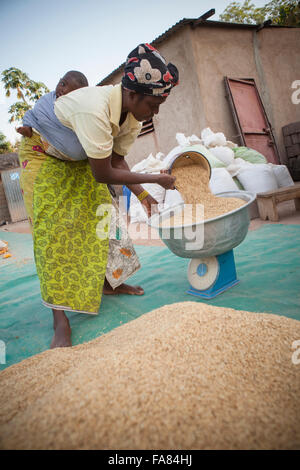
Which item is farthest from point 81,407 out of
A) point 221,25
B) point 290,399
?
point 221,25

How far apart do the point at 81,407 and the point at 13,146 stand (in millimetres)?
26039

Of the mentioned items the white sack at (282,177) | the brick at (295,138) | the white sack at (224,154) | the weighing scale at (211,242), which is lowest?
the weighing scale at (211,242)

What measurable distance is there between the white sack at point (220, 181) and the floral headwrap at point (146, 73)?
8.01ft

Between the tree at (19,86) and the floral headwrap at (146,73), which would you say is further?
the tree at (19,86)

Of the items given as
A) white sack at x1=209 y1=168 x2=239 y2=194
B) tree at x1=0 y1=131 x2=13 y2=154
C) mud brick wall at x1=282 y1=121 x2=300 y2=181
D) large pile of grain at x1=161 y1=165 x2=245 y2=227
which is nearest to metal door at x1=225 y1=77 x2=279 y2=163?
mud brick wall at x1=282 y1=121 x2=300 y2=181

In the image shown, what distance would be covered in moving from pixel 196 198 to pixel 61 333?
4.13 ft

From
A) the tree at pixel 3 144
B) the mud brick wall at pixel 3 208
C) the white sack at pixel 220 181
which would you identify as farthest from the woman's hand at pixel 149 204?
the tree at pixel 3 144

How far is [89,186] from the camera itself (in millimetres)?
1808

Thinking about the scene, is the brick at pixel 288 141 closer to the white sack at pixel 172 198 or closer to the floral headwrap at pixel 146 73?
the white sack at pixel 172 198

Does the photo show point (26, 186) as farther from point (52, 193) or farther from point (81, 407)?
point (81, 407)

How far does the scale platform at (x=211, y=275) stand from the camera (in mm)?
1821

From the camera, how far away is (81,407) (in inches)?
27.7

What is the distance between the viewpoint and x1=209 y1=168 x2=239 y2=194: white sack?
Result: 11.8ft

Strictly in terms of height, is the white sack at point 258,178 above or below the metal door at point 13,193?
below
